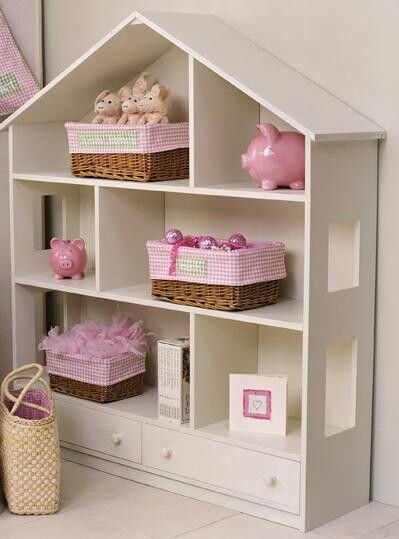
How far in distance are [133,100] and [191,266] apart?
555 mm

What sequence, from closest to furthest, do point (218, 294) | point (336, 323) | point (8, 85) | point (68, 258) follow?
point (336, 323) < point (218, 294) < point (68, 258) < point (8, 85)

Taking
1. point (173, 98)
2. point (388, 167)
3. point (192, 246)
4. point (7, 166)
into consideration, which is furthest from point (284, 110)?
point (7, 166)

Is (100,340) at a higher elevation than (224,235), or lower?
lower

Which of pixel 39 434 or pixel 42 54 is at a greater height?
pixel 42 54

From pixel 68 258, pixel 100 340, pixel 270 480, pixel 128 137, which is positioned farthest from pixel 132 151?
pixel 270 480

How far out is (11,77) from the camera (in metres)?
3.34

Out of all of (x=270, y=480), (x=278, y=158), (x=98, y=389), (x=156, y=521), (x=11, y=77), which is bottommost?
(x=156, y=521)

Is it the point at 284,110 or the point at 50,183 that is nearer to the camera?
the point at 284,110

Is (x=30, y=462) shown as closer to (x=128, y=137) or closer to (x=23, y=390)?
(x=23, y=390)

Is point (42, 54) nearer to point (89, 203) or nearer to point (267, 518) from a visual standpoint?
point (89, 203)

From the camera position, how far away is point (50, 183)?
332 cm

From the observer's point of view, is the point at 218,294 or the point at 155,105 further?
the point at 155,105

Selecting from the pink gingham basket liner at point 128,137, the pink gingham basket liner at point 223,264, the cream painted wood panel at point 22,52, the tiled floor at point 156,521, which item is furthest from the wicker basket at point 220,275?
the cream painted wood panel at point 22,52

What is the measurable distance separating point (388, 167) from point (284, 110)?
349 mm
